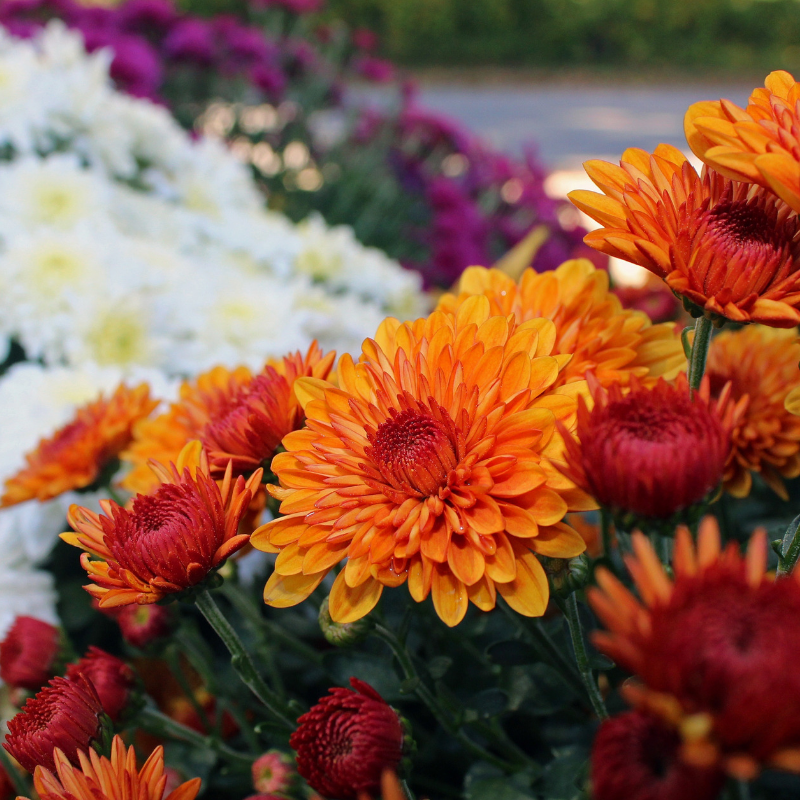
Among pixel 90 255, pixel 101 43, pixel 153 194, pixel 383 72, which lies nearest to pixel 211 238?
pixel 153 194

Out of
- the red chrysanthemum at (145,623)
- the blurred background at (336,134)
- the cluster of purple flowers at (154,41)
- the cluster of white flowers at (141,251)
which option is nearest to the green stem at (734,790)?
the red chrysanthemum at (145,623)

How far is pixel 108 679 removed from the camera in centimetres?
50

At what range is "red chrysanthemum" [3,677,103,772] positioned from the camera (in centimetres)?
41

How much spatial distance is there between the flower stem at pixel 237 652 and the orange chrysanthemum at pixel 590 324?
0.25 m

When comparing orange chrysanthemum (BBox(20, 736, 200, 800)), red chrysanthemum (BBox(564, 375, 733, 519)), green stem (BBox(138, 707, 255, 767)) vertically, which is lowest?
green stem (BBox(138, 707, 255, 767))

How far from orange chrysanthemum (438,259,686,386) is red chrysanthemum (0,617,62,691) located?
0.40 meters

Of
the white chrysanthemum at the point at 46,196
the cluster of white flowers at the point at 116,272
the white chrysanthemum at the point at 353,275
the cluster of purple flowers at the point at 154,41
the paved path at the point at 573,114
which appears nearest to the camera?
the cluster of white flowers at the point at 116,272

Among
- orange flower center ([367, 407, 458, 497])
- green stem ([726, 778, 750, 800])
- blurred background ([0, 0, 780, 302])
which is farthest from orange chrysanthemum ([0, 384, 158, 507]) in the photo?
blurred background ([0, 0, 780, 302])

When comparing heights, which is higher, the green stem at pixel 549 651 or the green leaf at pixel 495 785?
the green stem at pixel 549 651

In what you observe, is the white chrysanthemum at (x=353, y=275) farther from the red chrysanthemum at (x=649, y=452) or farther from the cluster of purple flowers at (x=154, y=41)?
the red chrysanthemum at (x=649, y=452)

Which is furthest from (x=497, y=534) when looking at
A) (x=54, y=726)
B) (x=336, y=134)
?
(x=336, y=134)

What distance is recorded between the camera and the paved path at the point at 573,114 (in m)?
5.10

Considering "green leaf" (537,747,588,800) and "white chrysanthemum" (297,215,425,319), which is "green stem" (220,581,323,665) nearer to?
"green leaf" (537,747,588,800)

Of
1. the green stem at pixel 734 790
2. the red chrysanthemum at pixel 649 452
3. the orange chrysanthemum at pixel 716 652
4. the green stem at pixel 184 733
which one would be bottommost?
the green stem at pixel 184 733
